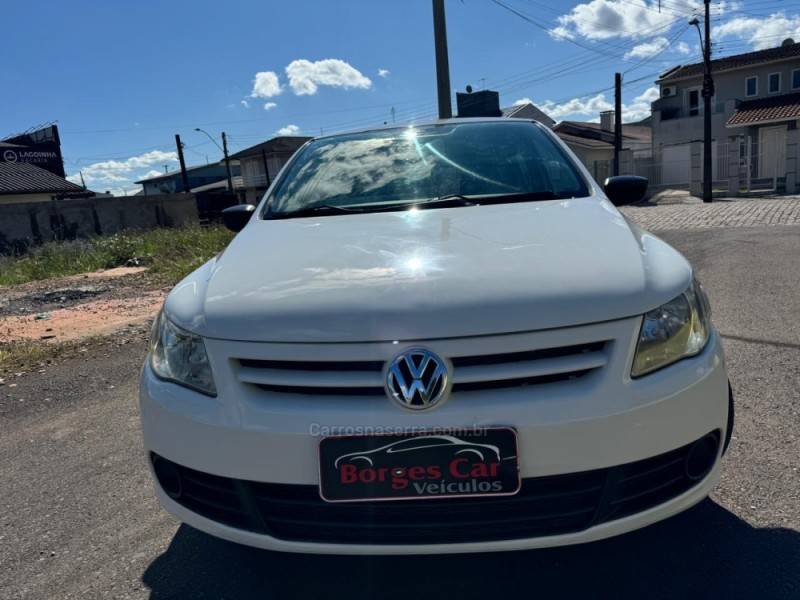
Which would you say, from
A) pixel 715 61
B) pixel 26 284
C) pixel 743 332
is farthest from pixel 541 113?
pixel 743 332

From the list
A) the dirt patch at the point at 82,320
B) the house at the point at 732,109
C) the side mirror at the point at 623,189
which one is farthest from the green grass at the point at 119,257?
the house at the point at 732,109

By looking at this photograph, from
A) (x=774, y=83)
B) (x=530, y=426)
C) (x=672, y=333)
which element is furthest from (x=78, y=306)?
(x=774, y=83)

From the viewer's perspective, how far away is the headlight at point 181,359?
5.79 feet

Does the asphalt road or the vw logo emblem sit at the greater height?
the vw logo emblem

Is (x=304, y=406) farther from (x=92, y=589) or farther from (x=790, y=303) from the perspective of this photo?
(x=790, y=303)

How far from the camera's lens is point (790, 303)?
210 inches

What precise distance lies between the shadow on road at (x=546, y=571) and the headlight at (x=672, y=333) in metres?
0.76

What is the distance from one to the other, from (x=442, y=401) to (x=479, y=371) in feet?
0.41

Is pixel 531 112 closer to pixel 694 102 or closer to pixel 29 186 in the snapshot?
pixel 694 102

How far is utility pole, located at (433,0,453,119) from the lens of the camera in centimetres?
1001

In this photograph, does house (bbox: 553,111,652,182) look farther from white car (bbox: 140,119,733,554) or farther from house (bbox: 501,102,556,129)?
white car (bbox: 140,119,733,554)

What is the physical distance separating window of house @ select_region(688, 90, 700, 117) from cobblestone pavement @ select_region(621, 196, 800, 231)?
16.6 meters

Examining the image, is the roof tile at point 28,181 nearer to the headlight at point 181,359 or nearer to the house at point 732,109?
the house at point 732,109

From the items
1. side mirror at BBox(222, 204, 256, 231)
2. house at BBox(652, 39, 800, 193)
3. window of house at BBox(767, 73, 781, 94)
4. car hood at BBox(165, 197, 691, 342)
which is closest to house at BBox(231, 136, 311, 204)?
house at BBox(652, 39, 800, 193)
